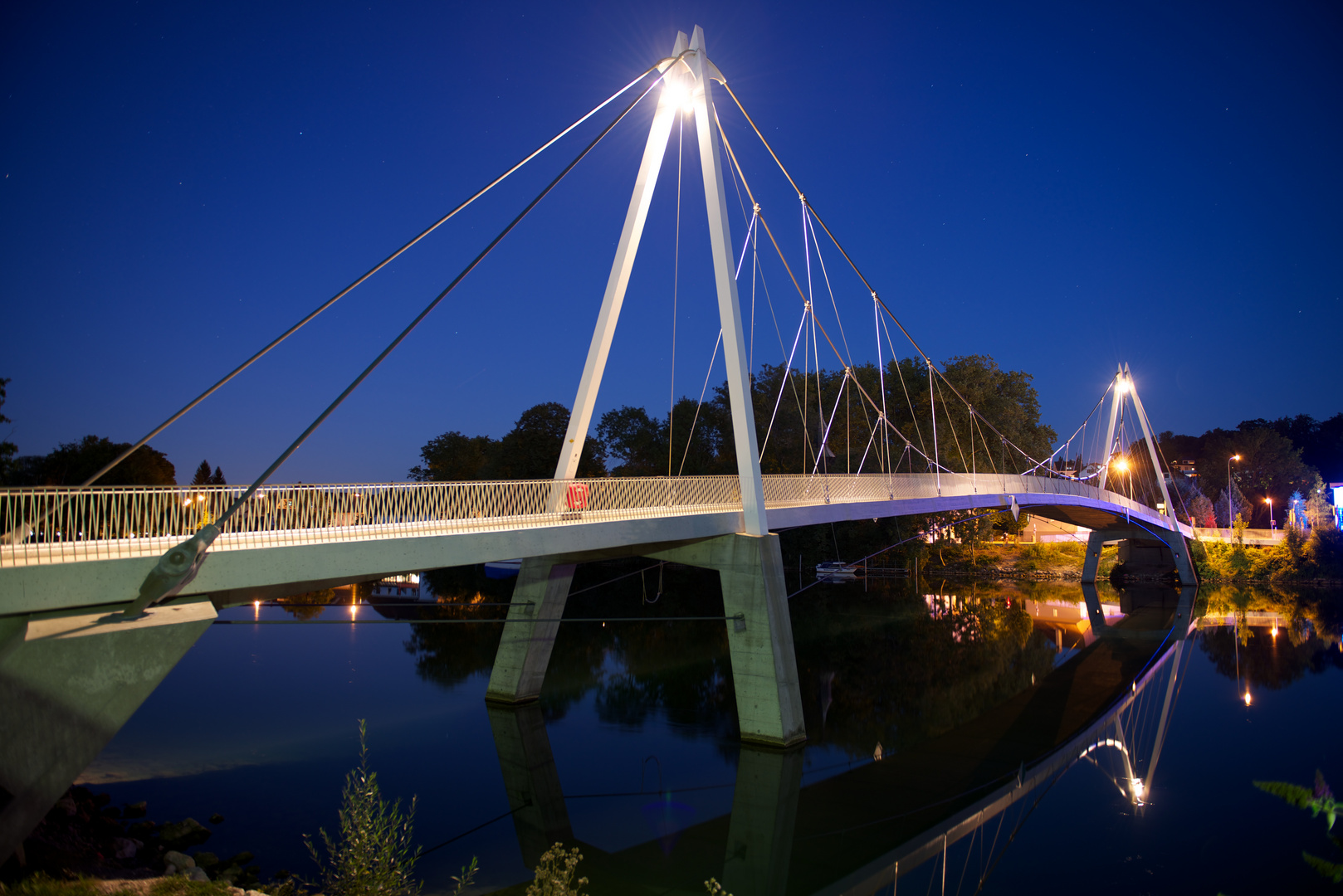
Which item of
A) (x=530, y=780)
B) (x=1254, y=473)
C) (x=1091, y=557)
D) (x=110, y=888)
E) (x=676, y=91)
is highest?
(x=676, y=91)

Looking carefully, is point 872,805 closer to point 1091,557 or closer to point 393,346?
point 393,346

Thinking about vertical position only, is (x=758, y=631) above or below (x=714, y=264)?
below

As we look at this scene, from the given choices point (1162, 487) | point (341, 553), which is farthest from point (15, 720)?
point (1162, 487)

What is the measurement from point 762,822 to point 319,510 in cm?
903

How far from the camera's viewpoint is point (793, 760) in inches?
640

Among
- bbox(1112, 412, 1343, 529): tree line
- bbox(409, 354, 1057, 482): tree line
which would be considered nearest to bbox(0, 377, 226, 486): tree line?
bbox(409, 354, 1057, 482): tree line

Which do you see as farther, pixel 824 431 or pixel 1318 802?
pixel 824 431

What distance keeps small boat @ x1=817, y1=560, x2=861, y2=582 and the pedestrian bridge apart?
36281 mm

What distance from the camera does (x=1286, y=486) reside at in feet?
254

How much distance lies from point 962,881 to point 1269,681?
20.5 meters

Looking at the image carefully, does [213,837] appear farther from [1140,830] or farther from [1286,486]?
[1286,486]

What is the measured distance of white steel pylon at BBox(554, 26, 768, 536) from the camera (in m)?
17.1

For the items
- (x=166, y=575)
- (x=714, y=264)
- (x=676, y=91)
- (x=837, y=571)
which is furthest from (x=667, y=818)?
(x=837, y=571)

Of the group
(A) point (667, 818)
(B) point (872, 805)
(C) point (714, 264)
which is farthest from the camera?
(C) point (714, 264)
